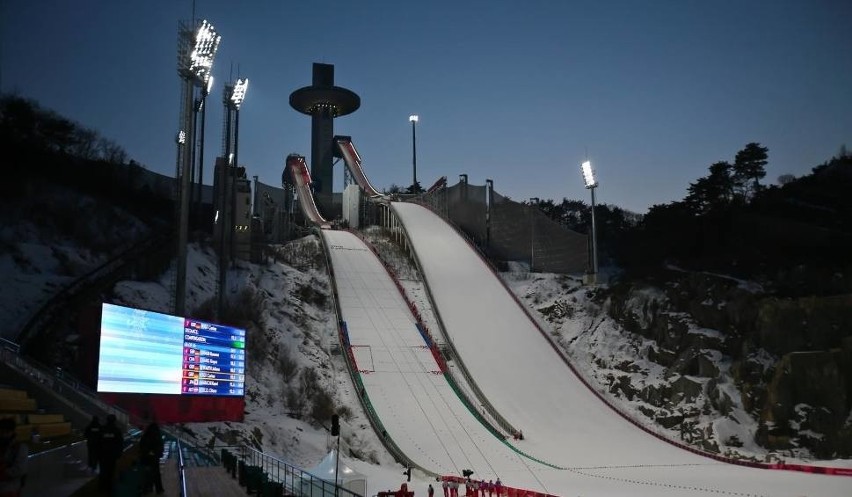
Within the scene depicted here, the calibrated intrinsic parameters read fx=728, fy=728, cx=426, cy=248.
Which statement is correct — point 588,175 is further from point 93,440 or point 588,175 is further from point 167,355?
point 93,440

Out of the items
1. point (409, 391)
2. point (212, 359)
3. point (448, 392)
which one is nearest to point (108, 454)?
point (212, 359)

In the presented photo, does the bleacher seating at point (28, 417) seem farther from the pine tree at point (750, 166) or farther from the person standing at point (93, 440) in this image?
the pine tree at point (750, 166)

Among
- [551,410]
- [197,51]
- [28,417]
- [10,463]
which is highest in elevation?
[197,51]

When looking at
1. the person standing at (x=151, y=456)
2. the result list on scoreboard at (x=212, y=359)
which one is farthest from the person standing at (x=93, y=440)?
the result list on scoreboard at (x=212, y=359)

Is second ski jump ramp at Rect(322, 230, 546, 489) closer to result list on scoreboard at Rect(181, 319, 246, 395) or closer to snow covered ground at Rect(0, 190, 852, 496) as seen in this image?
snow covered ground at Rect(0, 190, 852, 496)

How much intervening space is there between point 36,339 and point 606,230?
40199mm

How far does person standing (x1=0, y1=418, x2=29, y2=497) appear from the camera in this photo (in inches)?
237

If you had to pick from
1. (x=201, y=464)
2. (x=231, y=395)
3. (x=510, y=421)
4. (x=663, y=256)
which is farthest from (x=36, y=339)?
(x=663, y=256)

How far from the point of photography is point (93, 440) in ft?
31.2

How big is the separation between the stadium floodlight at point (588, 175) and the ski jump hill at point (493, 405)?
6.16m

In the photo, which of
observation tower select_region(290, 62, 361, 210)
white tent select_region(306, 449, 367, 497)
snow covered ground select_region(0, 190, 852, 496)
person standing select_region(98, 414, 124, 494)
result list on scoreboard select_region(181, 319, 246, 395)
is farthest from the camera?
observation tower select_region(290, 62, 361, 210)

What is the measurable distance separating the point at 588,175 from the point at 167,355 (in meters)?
22.6

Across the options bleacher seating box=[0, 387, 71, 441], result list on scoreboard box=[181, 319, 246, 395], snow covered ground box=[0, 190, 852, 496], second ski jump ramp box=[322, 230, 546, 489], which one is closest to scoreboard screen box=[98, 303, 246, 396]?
result list on scoreboard box=[181, 319, 246, 395]

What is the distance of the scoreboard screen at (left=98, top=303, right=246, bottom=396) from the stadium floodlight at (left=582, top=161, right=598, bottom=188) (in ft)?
63.2
